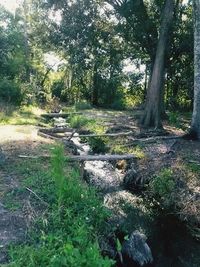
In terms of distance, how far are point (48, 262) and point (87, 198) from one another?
196 cm

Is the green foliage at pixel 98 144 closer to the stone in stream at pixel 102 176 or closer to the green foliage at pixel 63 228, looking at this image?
the stone in stream at pixel 102 176

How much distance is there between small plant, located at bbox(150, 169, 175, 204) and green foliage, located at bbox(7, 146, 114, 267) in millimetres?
2053

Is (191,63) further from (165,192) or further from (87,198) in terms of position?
(87,198)

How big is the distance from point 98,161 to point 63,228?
571 centimetres

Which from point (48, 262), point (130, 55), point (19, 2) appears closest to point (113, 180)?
point (48, 262)

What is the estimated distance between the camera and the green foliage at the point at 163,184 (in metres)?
8.22

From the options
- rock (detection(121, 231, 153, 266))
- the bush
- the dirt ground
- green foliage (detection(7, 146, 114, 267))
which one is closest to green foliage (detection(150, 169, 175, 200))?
the dirt ground

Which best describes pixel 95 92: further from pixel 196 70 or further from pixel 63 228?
pixel 63 228

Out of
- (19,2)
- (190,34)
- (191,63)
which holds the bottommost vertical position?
(191,63)

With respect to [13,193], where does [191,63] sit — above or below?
above

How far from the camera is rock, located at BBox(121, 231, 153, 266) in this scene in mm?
5656

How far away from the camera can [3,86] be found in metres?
20.2

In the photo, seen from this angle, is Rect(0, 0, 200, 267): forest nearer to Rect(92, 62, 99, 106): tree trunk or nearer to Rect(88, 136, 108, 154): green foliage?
Rect(88, 136, 108, 154): green foliage

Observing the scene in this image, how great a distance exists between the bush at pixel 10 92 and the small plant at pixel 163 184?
13272 mm
